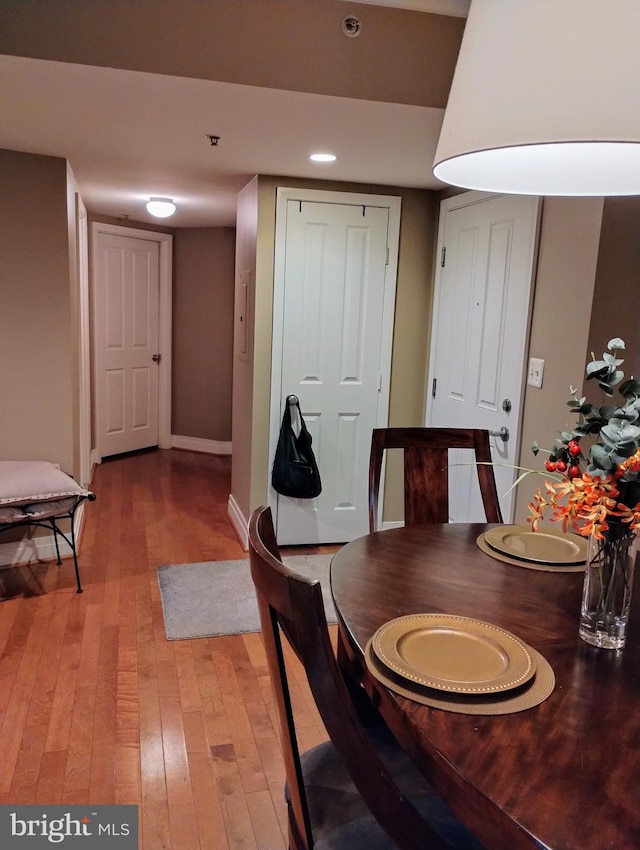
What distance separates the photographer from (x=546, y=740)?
38.4 inches

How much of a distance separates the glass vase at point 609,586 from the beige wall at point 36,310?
9.45ft

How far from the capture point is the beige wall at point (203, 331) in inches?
236

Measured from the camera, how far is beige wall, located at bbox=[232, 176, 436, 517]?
11.7 ft

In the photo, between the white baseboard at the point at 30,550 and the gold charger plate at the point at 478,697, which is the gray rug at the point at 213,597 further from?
the gold charger plate at the point at 478,697

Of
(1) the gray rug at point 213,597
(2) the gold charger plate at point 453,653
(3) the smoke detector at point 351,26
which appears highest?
(3) the smoke detector at point 351,26

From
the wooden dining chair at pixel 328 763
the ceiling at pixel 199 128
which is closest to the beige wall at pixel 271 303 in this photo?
the ceiling at pixel 199 128

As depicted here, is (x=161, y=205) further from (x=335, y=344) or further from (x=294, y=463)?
(x=294, y=463)

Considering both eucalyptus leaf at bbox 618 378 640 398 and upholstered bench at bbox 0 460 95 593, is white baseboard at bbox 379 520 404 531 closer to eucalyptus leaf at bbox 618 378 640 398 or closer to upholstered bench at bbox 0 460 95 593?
upholstered bench at bbox 0 460 95 593

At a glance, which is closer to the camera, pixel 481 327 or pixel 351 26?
pixel 351 26

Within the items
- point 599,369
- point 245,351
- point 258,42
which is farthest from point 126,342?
point 599,369

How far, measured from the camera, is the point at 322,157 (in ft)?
9.93

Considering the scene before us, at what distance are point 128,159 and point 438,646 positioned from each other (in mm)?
2892

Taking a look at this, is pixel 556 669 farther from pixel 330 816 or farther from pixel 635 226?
pixel 635 226

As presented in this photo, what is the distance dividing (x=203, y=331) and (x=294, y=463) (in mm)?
2905
